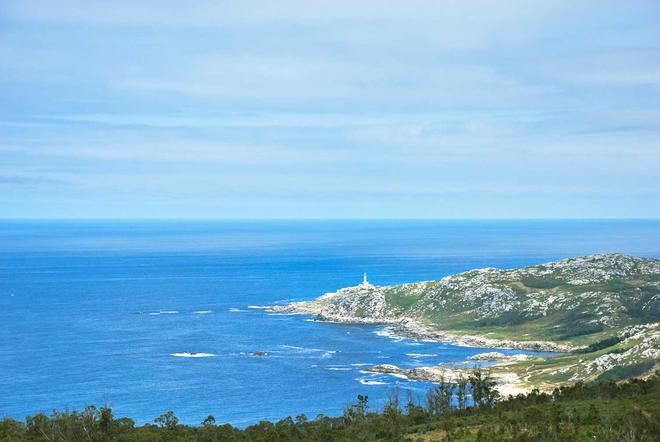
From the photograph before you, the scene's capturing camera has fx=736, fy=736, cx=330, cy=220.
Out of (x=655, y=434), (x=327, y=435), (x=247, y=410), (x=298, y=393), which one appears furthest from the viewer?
(x=298, y=393)

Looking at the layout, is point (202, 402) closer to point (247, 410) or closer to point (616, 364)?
point (247, 410)

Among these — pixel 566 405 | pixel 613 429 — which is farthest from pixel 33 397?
pixel 613 429

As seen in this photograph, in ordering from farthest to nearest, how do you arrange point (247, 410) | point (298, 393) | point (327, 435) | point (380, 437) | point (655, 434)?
point (298, 393), point (247, 410), point (327, 435), point (380, 437), point (655, 434)

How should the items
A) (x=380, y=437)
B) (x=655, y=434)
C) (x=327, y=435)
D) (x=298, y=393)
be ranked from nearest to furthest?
(x=655, y=434) < (x=380, y=437) < (x=327, y=435) < (x=298, y=393)

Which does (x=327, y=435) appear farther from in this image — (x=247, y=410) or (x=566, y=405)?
(x=247, y=410)

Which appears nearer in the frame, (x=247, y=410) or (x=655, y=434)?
(x=655, y=434)

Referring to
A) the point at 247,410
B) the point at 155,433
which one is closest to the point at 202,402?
the point at 247,410

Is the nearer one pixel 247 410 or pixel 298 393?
pixel 247 410

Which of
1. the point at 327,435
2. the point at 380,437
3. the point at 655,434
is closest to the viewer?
the point at 655,434
